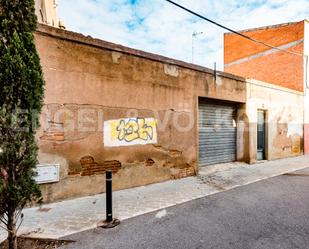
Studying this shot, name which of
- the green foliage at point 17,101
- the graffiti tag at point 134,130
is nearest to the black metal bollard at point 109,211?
the green foliage at point 17,101

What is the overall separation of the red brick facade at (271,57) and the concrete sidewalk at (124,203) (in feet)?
28.8

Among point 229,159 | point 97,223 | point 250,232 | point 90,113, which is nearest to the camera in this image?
point 250,232

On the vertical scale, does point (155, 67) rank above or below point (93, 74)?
above

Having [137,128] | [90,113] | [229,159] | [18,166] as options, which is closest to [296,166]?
[229,159]

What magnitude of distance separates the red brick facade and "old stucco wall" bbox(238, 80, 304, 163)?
159cm

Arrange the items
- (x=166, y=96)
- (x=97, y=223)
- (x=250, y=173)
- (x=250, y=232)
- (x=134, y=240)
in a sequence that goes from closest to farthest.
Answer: (x=134, y=240) < (x=250, y=232) < (x=97, y=223) < (x=166, y=96) < (x=250, y=173)

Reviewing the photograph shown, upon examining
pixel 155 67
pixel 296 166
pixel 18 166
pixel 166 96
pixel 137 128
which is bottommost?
pixel 296 166

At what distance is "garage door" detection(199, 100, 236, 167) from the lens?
853cm

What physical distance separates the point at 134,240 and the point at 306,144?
14181mm

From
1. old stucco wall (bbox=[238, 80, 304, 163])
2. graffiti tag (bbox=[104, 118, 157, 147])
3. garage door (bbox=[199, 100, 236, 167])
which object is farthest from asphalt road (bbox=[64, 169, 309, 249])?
old stucco wall (bbox=[238, 80, 304, 163])

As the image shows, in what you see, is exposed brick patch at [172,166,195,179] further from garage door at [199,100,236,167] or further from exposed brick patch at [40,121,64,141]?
exposed brick patch at [40,121,64,141]

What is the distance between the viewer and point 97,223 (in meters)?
3.96

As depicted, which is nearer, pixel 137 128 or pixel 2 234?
pixel 2 234

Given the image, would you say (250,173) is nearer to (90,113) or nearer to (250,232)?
(250,232)
